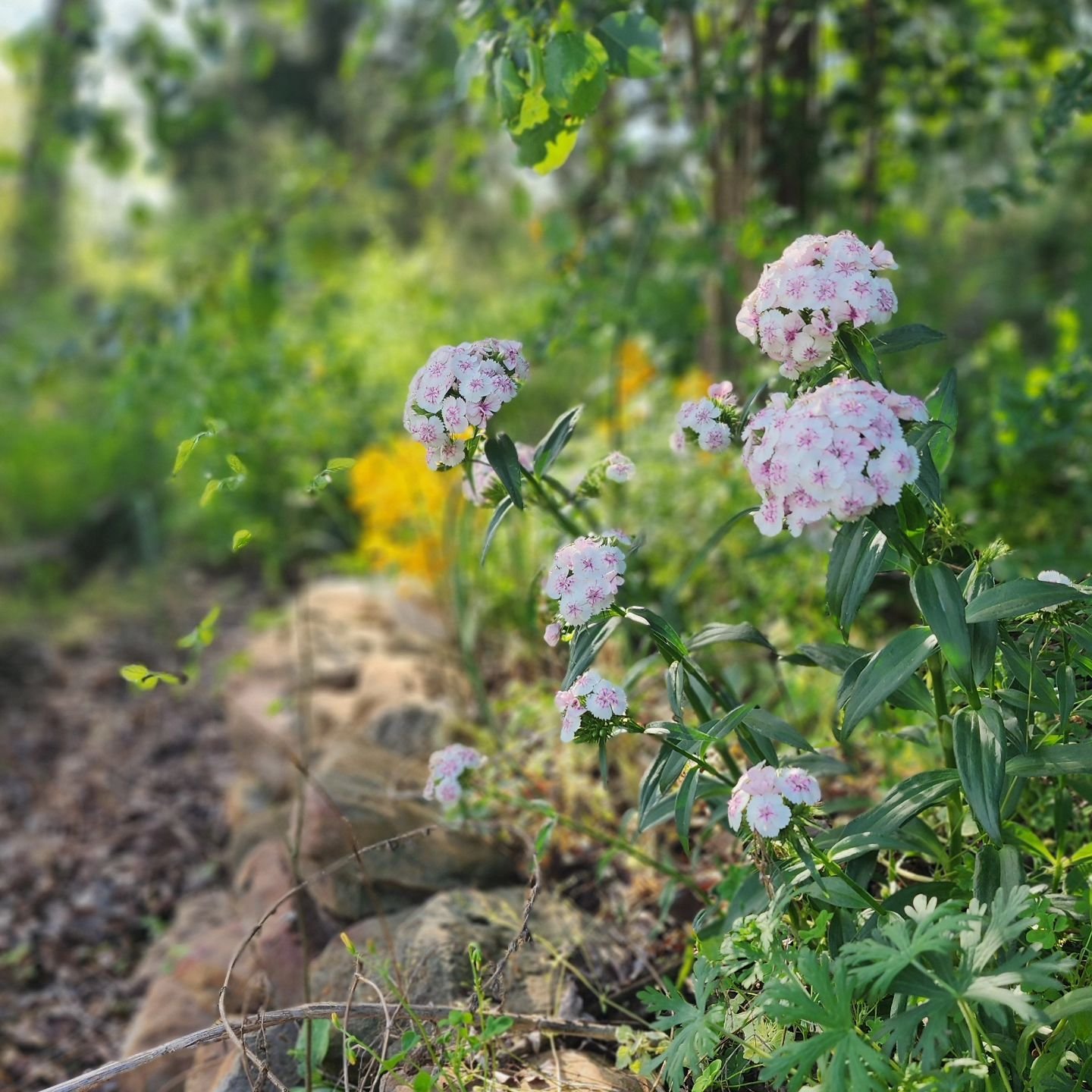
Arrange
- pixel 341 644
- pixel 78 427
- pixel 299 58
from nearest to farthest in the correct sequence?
pixel 341 644 < pixel 78 427 < pixel 299 58

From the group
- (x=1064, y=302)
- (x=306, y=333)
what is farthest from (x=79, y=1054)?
(x=306, y=333)

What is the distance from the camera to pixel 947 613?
120 cm

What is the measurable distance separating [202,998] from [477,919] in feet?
2.13

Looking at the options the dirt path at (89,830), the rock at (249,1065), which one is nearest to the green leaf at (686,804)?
the rock at (249,1065)

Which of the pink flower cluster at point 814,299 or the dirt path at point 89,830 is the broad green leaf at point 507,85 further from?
the dirt path at point 89,830

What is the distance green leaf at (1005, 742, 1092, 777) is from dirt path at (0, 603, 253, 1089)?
197 cm

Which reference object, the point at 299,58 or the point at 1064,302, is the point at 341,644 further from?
the point at 299,58

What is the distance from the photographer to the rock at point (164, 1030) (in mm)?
1963

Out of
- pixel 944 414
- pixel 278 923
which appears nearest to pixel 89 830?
pixel 278 923

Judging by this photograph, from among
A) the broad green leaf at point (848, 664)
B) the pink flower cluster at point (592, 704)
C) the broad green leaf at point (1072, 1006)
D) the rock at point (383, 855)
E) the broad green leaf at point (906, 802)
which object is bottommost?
the rock at point (383, 855)

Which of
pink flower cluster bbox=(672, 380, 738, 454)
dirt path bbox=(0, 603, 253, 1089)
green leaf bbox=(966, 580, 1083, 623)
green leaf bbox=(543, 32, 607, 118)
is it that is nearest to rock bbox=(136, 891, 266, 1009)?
dirt path bbox=(0, 603, 253, 1089)

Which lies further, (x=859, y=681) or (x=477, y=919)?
(x=477, y=919)

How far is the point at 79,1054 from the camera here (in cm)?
225

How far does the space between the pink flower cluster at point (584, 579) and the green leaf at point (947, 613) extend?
1.23 ft
